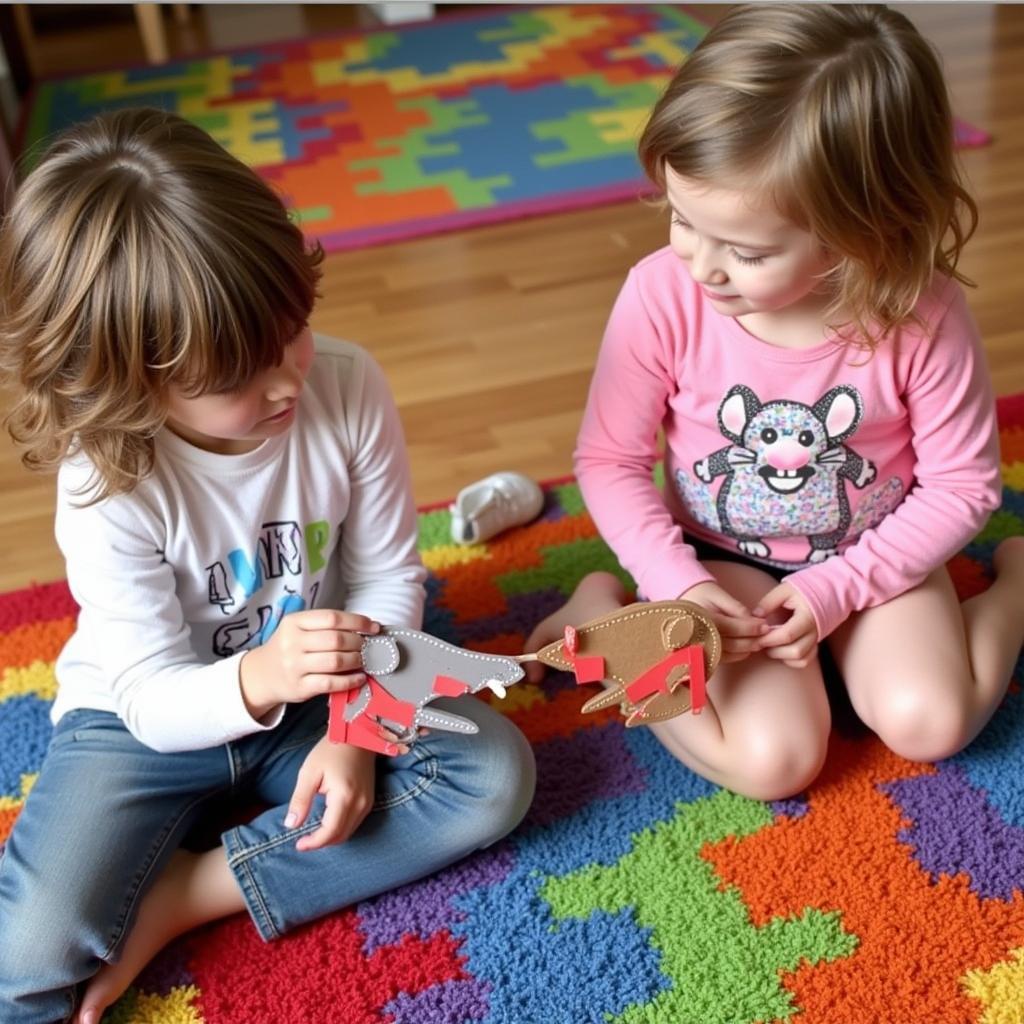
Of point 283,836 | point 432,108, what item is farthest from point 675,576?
point 432,108

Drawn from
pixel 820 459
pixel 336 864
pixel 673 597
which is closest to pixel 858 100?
pixel 820 459

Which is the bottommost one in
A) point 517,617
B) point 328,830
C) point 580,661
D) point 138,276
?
point 517,617

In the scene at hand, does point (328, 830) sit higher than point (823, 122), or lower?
lower

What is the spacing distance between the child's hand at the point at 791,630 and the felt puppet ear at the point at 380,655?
31 centimetres

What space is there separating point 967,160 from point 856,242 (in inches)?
56.5

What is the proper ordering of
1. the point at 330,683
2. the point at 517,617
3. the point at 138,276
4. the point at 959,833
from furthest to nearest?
the point at 517,617, the point at 959,833, the point at 330,683, the point at 138,276

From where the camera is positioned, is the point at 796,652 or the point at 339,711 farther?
the point at 796,652

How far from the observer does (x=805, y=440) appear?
105 centimetres

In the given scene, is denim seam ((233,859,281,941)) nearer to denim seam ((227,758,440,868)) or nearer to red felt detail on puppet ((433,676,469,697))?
denim seam ((227,758,440,868))

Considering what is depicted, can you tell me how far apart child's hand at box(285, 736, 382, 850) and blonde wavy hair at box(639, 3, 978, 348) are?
0.50 m

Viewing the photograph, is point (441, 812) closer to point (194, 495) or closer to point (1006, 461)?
point (194, 495)

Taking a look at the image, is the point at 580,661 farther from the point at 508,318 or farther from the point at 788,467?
the point at 508,318

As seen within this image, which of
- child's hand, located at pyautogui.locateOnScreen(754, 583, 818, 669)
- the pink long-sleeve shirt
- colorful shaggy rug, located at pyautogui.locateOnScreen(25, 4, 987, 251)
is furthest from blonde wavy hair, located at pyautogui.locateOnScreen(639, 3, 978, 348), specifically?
colorful shaggy rug, located at pyautogui.locateOnScreen(25, 4, 987, 251)

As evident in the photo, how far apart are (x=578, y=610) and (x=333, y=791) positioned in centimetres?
34
